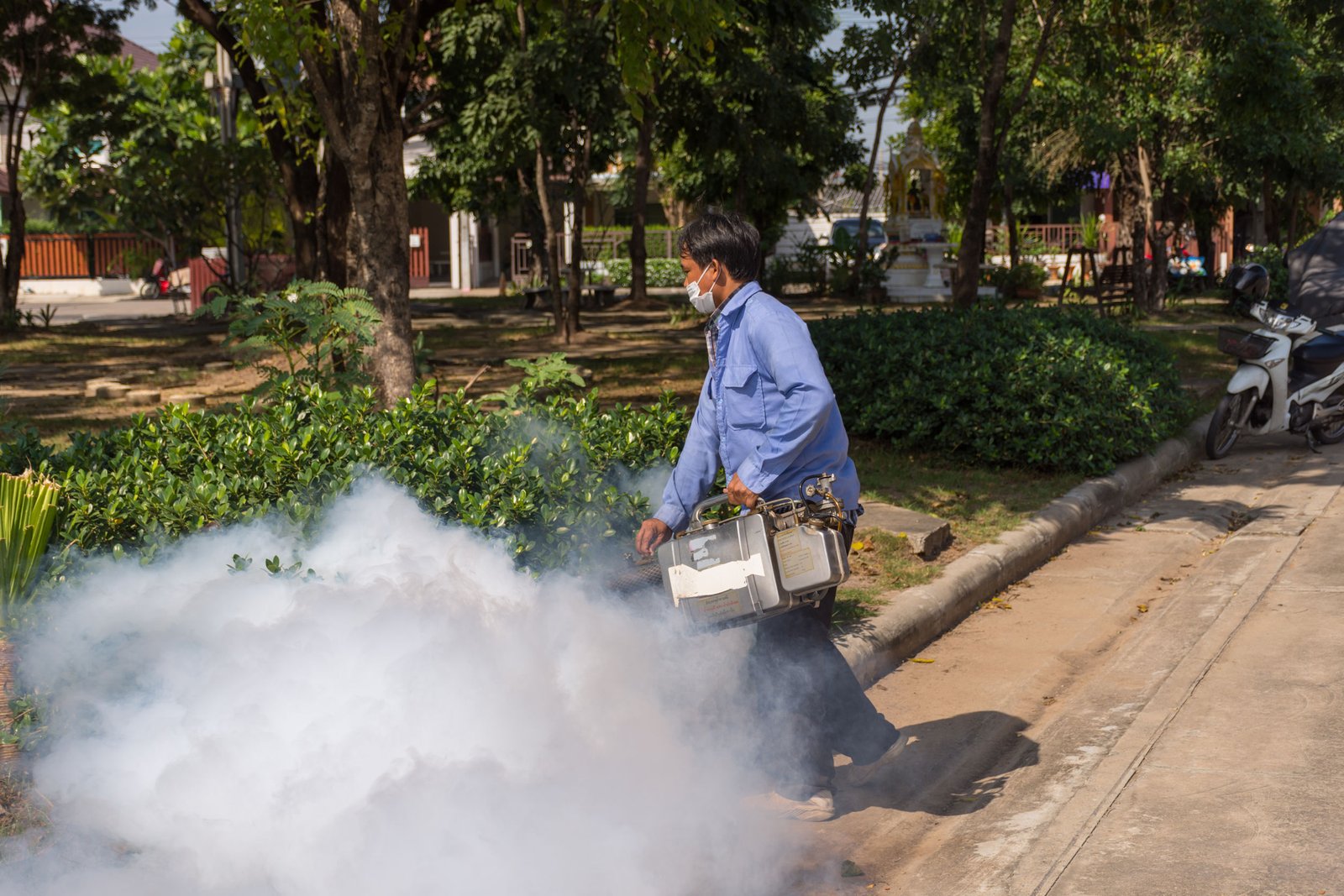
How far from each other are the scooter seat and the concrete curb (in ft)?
4.82

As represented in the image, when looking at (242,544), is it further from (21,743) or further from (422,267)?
(422,267)

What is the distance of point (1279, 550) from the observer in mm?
7496

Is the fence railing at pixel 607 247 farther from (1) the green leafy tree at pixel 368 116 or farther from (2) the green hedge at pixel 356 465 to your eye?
(2) the green hedge at pixel 356 465

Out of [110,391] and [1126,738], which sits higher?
[110,391]

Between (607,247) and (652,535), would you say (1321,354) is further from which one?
(607,247)

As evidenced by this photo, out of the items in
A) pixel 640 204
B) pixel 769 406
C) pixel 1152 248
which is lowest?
pixel 769 406

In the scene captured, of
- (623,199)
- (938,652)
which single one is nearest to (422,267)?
(623,199)

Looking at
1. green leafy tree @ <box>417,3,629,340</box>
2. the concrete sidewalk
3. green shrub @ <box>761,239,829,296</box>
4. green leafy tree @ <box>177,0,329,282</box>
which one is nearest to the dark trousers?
the concrete sidewalk

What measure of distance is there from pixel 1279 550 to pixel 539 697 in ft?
17.5

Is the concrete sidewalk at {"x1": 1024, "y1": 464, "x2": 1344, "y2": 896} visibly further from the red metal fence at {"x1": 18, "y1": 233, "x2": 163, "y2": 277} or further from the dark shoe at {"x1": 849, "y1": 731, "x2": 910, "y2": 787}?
the red metal fence at {"x1": 18, "y1": 233, "x2": 163, "y2": 277}

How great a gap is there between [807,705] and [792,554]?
2.40 ft

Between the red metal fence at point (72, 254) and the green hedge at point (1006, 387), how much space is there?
108 feet

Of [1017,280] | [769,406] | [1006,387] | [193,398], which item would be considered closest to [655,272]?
[1017,280]

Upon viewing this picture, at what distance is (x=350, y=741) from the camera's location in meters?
3.47
